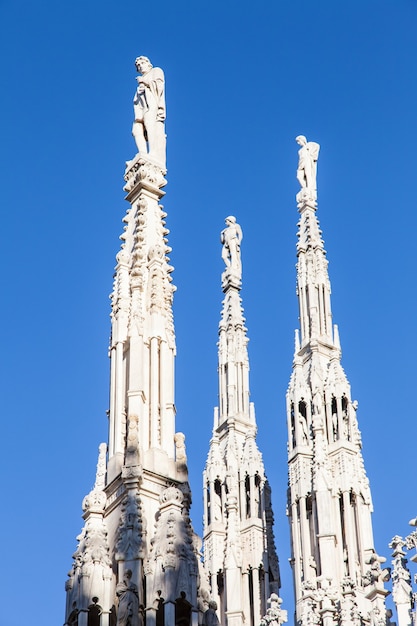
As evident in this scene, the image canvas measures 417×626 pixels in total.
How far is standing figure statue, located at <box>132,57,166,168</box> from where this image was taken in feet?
53.1

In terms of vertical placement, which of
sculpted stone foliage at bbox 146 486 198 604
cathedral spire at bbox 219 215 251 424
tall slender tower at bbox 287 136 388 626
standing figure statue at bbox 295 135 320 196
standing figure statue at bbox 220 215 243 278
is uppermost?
standing figure statue at bbox 295 135 320 196

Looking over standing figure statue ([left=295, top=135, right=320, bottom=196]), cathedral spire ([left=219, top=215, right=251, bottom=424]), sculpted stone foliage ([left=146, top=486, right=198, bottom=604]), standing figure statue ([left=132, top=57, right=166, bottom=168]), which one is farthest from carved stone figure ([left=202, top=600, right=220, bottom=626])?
standing figure statue ([left=295, top=135, right=320, bottom=196])

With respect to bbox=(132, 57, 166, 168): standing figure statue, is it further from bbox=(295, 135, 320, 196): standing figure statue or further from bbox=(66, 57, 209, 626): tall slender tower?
bbox=(295, 135, 320, 196): standing figure statue

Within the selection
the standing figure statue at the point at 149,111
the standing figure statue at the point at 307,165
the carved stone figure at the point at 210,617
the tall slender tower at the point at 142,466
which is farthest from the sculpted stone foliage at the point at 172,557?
the standing figure statue at the point at 307,165

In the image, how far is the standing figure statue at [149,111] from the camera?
1617 cm

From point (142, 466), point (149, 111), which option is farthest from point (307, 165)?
point (142, 466)

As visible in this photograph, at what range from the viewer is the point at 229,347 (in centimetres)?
3731

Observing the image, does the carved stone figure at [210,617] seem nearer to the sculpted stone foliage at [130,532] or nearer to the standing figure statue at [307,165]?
the sculpted stone foliage at [130,532]

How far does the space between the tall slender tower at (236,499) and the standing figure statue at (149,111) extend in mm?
16335

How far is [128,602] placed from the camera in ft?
39.4

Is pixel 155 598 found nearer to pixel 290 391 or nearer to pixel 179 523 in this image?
pixel 179 523

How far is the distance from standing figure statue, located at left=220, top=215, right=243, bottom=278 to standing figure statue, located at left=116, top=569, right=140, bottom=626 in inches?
1072

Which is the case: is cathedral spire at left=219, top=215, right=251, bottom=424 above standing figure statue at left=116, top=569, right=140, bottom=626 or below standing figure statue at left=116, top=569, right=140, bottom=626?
above

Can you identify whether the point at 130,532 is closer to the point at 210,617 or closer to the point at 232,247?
the point at 210,617
